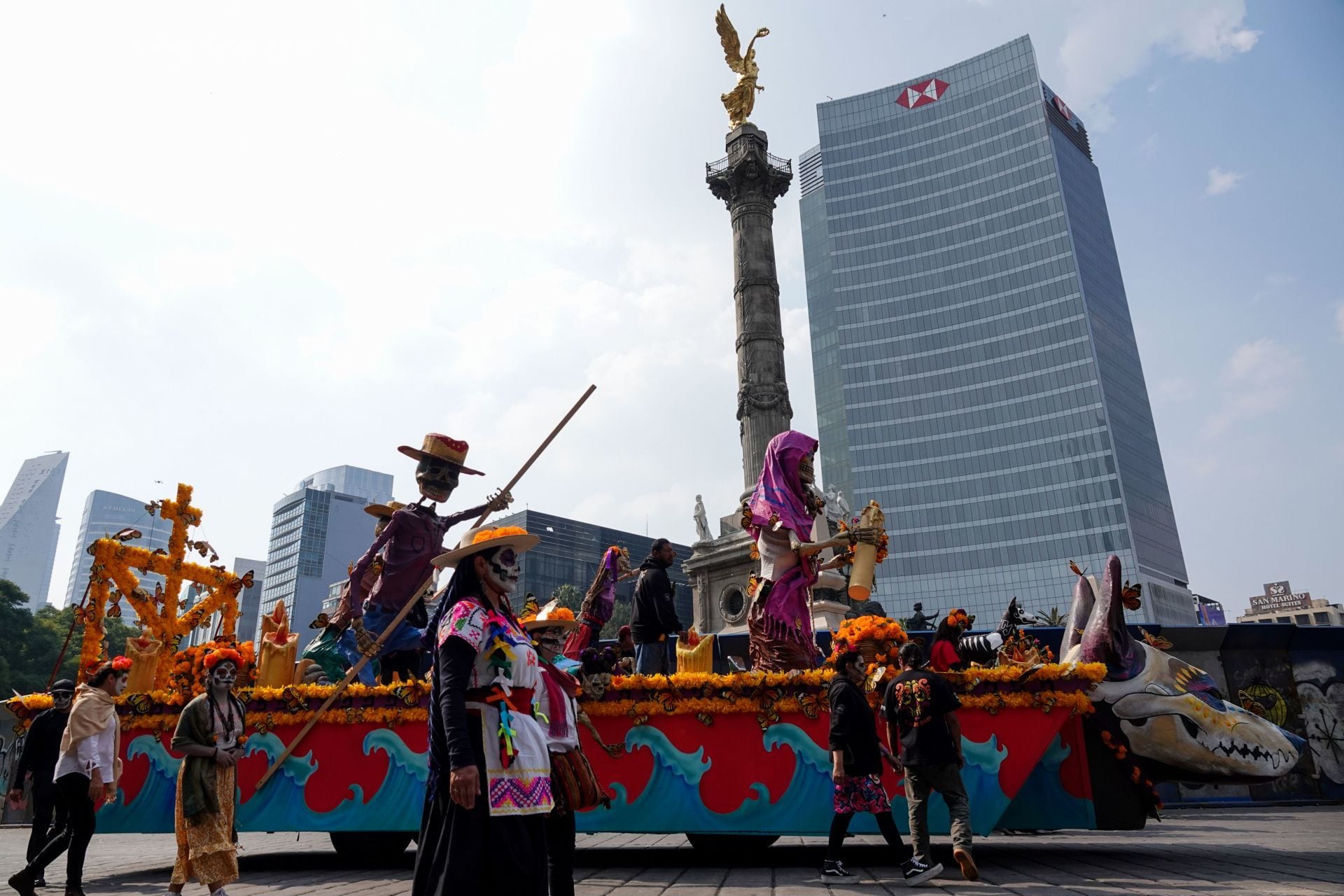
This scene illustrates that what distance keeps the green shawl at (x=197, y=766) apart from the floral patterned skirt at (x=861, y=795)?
175 inches

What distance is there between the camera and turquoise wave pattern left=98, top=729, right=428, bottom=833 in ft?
22.8

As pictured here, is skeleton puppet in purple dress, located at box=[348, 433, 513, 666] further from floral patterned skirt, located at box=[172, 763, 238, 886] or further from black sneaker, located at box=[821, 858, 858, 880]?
black sneaker, located at box=[821, 858, 858, 880]

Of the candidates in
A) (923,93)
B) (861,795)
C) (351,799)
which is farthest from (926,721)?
(923,93)

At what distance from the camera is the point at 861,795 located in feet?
19.3

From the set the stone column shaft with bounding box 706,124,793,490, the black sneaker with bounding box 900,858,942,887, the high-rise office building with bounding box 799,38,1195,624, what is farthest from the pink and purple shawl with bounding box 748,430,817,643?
the high-rise office building with bounding box 799,38,1195,624

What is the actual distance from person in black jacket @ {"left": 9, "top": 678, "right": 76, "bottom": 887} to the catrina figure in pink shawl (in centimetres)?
588

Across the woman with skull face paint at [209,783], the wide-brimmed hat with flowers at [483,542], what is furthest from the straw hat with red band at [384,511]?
the wide-brimmed hat with flowers at [483,542]

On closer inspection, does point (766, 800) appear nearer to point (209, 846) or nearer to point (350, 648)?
point (209, 846)

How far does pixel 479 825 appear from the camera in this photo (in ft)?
10.2

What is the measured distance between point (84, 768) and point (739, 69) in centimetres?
3228

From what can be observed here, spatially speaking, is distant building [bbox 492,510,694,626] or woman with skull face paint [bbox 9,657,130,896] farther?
distant building [bbox 492,510,694,626]

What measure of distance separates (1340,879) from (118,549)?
12.6 meters

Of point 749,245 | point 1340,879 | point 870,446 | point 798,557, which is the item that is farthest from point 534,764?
point 870,446

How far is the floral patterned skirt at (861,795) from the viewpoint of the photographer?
229 inches
